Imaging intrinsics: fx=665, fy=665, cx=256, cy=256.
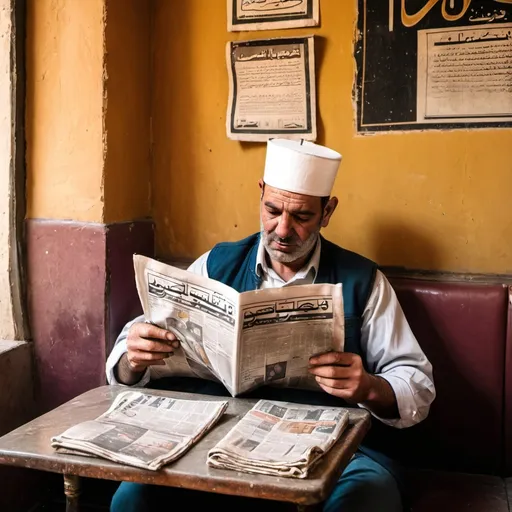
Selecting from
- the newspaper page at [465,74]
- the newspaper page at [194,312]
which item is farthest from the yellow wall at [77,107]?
the newspaper page at [465,74]

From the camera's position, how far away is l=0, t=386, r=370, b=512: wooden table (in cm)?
119

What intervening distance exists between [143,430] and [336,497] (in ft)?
1.55

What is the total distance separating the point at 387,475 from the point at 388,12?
54.0 inches

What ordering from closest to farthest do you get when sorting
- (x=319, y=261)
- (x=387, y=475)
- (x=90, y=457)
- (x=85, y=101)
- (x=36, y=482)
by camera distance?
(x=90, y=457) → (x=387, y=475) → (x=319, y=261) → (x=85, y=101) → (x=36, y=482)

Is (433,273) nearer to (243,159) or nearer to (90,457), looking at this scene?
(243,159)

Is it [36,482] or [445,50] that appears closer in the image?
[445,50]

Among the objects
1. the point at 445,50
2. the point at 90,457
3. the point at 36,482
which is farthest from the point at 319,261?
the point at 36,482

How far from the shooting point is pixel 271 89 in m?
2.21

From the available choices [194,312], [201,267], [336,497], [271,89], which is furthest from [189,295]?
[271,89]

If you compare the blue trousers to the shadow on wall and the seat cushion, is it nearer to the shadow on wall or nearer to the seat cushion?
the seat cushion

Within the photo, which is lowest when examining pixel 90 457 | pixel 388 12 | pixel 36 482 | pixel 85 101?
pixel 36 482

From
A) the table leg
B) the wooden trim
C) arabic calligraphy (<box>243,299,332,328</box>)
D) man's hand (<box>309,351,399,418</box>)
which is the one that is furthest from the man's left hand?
the wooden trim

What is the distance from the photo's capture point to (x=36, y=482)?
219cm

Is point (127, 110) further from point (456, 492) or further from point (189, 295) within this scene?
point (456, 492)
